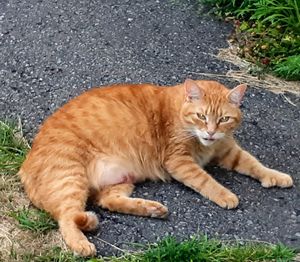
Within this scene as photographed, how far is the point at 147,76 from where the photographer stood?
5762 mm

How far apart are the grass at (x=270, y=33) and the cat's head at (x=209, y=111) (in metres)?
1.47

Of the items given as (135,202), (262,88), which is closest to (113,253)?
(135,202)

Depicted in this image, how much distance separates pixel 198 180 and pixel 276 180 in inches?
19.8

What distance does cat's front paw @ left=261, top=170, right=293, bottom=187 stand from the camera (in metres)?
4.74

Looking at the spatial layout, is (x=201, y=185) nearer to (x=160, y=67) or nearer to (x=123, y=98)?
(x=123, y=98)

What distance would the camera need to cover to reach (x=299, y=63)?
5.97m

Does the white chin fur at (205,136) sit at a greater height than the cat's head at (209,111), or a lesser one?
lesser

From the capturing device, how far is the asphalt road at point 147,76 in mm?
4410

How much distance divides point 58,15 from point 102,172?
2331 millimetres

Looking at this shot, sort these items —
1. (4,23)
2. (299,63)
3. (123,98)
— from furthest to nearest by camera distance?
(4,23), (299,63), (123,98)

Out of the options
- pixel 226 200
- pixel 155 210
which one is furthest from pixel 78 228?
pixel 226 200

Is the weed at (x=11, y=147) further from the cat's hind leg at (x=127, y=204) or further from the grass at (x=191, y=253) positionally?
the grass at (x=191, y=253)

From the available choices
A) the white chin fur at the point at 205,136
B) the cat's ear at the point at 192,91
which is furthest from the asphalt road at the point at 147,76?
the cat's ear at the point at 192,91

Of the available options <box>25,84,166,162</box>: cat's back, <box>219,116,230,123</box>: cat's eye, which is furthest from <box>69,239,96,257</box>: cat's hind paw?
<box>219,116,230,123</box>: cat's eye
